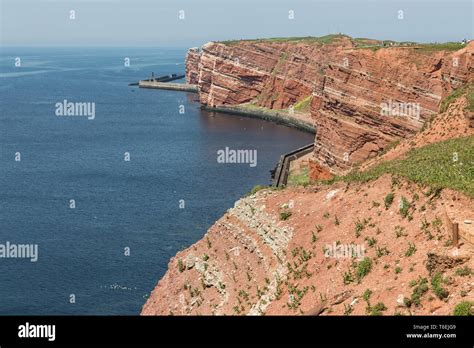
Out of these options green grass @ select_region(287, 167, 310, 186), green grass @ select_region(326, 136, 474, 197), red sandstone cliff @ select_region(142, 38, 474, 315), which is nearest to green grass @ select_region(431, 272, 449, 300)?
red sandstone cliff @ select_region(142, 38, 474, 315)

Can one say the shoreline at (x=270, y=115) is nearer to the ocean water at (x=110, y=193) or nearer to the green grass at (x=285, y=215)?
the ocean water at (x=110, y=193)

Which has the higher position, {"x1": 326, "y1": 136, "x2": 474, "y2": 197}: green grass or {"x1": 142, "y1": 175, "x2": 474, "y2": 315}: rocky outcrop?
{"x1": 326, "y1": 136, "x2": 474, "y2": 197}: green grass

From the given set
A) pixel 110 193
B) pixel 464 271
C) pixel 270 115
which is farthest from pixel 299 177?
pixel 270 115

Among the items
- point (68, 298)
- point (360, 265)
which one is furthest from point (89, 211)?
point (360, 265)

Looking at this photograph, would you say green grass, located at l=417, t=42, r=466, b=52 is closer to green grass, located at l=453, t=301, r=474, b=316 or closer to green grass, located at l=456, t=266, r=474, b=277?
green grass, located at l=456, t=266, r=474, b=277
